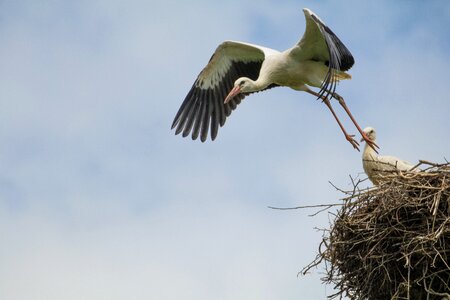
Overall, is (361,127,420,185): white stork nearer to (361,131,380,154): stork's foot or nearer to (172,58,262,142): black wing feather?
(361,131,380,154): stork's foot

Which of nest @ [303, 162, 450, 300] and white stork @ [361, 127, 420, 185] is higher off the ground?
white stork @ [361, 127, 420, 185]

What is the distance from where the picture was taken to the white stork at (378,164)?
31.2 ft

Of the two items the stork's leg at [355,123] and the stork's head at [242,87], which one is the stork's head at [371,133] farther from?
the stork's head at [242,87]

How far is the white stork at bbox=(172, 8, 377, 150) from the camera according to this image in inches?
448

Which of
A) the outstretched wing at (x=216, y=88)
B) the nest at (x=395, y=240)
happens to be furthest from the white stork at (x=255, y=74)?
the nest at (x=395, y=240)

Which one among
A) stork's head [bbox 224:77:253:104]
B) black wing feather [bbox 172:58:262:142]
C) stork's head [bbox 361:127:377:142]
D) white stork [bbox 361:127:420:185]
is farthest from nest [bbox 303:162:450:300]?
black wing feather [bbox 172:58:262:142]

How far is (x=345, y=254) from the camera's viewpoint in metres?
8.66

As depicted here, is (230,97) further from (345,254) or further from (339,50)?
(345,254)

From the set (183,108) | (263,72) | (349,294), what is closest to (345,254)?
(349,294)

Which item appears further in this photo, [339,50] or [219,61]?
[219,61]

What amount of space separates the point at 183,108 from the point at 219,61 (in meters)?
0.84

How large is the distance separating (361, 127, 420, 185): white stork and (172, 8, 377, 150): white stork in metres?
0.36

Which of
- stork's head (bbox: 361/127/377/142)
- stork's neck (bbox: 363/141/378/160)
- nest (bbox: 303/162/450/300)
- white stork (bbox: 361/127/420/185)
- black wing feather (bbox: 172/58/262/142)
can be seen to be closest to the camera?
nest (bbox: 303/162/450/300)

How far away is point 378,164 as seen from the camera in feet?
32.1
